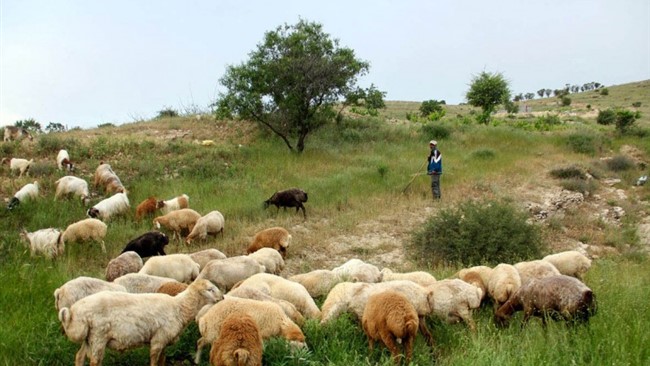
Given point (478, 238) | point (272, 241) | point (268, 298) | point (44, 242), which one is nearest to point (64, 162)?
point (44, 242)

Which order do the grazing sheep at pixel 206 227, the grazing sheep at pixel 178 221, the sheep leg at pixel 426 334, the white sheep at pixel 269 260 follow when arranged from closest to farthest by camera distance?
the sheep leg at pixel 426 334
the white sheep at pixel 269 260
the grazing sheep at pixel 206 227
the grazing sheep at pixel 178 221

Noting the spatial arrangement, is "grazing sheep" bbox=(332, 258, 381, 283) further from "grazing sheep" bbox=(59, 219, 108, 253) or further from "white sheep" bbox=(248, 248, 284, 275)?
"grazing sheep" bbox=(59, 219, 108, 253)

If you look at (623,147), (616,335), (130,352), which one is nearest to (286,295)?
(130,352)

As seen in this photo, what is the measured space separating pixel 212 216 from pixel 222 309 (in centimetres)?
737

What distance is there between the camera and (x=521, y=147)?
25000 millimetres

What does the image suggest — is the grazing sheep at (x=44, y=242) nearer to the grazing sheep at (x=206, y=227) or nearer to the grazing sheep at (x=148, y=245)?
the grazing sheep at (x=148, y=245)

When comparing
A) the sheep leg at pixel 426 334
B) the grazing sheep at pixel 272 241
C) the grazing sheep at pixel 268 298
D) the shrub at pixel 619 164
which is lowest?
the shrub at pixel 619 164

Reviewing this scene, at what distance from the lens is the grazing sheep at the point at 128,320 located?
4.91m

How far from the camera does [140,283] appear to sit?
7020 millimetres

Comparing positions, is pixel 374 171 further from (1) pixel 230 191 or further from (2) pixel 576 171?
(2) pixel 576 171

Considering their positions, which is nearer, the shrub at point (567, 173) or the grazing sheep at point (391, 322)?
the grazing sheep at point (391, 322)

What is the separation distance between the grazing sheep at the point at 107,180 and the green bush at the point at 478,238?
846 cm

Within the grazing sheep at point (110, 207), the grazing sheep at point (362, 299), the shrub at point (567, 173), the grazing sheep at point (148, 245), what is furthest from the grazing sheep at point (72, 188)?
the shrub at point (567, 173)

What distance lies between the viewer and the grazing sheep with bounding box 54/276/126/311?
5.93 meters
